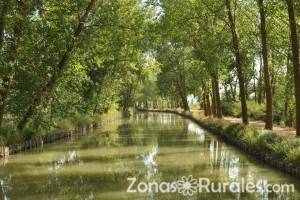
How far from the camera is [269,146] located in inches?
968

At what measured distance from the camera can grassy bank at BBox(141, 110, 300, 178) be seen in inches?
813

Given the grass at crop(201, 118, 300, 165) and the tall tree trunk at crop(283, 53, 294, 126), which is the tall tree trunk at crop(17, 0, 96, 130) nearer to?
the grass at crop(201, 118, 300, 165)

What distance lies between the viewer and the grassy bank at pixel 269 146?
20.6 metres

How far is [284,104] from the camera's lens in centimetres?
5138

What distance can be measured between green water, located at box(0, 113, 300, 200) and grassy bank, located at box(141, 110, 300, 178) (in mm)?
474

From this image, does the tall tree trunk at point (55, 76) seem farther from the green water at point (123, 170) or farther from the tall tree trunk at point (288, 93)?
the tall tree trunk at point (288, 93)

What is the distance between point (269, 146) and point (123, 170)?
22.9 feet

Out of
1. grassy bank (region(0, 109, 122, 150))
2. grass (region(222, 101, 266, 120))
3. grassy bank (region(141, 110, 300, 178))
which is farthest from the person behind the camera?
grass (region(222, 101, 266, 120))

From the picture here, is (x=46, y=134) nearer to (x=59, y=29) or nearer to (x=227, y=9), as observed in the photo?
(x=59, y=29)

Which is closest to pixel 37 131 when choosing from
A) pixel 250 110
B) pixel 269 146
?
pixel 269 146

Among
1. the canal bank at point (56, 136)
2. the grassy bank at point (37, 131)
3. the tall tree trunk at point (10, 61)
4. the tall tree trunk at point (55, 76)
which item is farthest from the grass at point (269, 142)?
the grassy bank at point (37, 131)

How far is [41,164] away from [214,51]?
1603 centimetres

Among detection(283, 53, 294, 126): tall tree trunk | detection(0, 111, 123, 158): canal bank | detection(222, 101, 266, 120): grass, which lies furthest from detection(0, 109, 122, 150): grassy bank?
detection(283, 53, 294, 126): tall tree trunk

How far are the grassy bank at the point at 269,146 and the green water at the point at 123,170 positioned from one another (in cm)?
47
